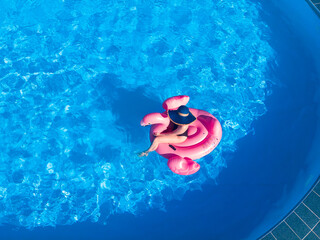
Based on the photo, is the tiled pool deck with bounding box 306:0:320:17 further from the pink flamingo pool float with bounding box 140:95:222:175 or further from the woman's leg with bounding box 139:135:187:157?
the woman's leg with bounding box 139:135:187:157

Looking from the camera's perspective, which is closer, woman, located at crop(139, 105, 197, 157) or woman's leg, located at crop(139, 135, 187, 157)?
woman, located at crop(139, 105, 197, 157)

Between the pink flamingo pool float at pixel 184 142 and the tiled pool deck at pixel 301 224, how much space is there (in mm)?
2432

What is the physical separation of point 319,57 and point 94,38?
22.6ft

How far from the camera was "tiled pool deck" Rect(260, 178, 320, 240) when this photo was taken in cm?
650

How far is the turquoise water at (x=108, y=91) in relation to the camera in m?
7.10

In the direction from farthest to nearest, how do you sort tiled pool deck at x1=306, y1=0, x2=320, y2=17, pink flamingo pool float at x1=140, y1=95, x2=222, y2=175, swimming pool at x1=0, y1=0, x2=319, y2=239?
1. tiled pool deck at x1=306, y1=0, x2=320, y2=17
2. swimming pool at x1=0, y1=0, x2=319, y2=239
3. pink flamingo pool float at x1=140, y1=95, x2=222, y2=175

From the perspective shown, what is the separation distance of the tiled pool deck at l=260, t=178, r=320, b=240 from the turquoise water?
1896 millimetres

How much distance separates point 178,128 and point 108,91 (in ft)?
9.15

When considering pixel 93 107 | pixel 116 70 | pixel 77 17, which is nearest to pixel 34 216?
pixel 93 107

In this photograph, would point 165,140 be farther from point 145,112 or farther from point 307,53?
point 307,53

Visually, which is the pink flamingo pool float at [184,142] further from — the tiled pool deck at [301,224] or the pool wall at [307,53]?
the tiled pool deck at [301,224]

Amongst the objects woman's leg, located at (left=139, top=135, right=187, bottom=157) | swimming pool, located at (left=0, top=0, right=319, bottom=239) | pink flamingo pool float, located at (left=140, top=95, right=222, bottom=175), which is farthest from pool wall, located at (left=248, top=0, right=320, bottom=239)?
woman's leg, located at (left=139, top=135, right=187, bottom=157)

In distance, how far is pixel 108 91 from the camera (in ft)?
26.0

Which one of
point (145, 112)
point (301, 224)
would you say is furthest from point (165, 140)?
point (301, 224)
